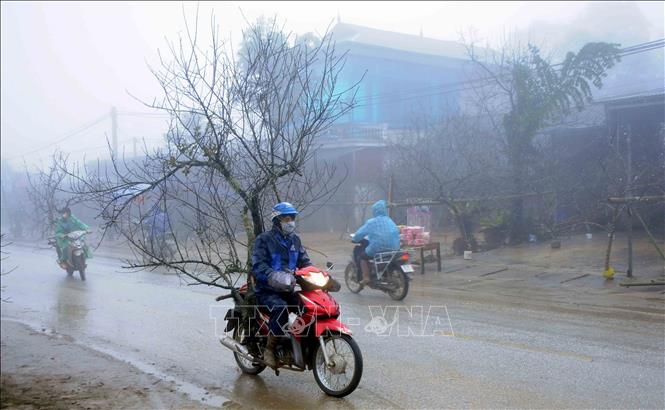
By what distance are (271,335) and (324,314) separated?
2.03 ft

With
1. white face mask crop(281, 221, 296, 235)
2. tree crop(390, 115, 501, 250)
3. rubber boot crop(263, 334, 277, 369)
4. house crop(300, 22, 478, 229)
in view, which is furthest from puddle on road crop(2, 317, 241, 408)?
house crop(300, 22, 478, 229)

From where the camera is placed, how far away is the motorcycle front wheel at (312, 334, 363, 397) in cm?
555

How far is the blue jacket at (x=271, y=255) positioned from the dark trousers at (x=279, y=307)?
8 centimetres

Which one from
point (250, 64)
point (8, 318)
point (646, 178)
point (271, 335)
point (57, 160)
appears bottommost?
point (8, 318)

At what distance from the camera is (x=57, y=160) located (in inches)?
354

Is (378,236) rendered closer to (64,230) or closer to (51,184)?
(51,184)

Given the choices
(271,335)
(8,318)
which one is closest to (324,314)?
(271,335)

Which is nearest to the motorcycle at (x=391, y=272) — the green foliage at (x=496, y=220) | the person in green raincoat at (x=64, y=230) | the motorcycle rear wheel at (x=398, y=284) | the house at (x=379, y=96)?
the motorcycle rear wheel at (x=398, y=284)

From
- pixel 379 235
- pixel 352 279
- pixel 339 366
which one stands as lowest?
pixel 352 279

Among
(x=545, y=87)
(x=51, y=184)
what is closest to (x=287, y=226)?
(x=51, y=184)

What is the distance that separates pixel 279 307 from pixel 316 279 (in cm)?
42

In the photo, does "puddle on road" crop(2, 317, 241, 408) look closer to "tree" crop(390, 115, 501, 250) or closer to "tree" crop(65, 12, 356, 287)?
"tree" crop(65, 12, 356, 287)

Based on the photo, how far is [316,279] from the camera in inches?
226

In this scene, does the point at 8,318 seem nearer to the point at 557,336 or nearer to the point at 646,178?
the point at 557,336
